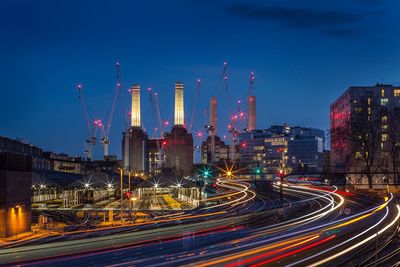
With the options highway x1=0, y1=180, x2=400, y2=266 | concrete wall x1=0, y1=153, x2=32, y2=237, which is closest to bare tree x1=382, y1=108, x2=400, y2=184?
highway x1=0, y1=180, x2=400, y2=266

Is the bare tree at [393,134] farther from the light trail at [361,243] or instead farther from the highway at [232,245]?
the highway at [232,245]

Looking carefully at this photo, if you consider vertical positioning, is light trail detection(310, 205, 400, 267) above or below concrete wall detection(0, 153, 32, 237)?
below

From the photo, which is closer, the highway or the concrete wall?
the highway

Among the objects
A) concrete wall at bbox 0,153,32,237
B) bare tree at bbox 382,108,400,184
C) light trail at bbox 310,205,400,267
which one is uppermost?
bare tree at bbox 382,108,400,184

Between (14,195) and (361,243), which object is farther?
(14,195)

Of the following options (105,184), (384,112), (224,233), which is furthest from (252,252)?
(384,112)

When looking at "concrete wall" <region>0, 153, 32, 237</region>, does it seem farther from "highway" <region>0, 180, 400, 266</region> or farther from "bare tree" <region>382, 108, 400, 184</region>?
"bare tree" <region>382, 108, 400, 184</region>

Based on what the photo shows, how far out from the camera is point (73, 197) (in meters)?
78.2

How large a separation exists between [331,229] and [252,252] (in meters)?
13.7

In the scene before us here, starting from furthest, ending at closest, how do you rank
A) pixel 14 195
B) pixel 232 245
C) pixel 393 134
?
pixel 393 134
pixel 14 195
pixel 232 245

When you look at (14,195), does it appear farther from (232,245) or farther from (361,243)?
(361,243)

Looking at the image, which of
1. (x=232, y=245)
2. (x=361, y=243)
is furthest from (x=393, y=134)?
(x=232, y=245)

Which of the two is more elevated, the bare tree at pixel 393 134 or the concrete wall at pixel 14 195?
the bare tree at pixel 393 134

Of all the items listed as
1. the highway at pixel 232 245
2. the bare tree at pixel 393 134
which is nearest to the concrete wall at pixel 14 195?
the highway at pixel 232 245
